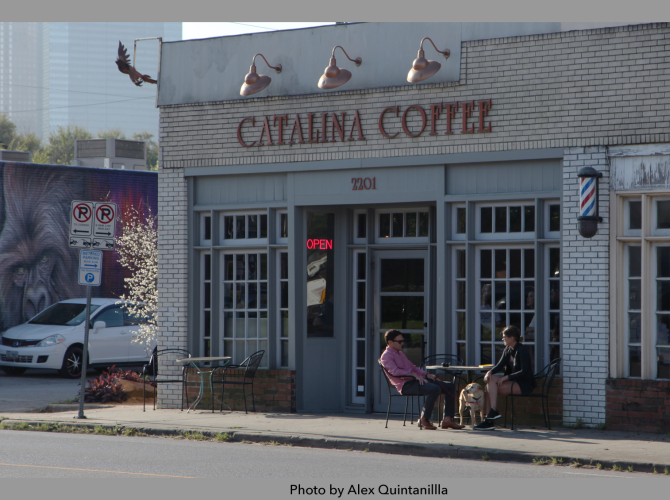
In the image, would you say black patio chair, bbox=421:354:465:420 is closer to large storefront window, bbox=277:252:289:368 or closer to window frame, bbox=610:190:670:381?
window frame, bbox=610:190:670:381

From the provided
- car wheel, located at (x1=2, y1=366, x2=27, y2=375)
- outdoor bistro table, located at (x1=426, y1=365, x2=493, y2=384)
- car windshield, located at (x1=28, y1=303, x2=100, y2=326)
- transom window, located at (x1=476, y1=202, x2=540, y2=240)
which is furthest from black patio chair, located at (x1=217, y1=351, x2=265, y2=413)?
car wheel, located at (x1=2, y1=366, x2=27, y2=375)

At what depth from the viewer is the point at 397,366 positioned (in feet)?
38.3

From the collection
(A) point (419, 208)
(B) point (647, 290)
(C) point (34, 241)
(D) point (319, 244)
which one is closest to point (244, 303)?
(D) point (319, 244)

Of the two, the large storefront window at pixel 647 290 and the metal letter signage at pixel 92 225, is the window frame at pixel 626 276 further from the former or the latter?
the metal letter signage at pixel 92 225

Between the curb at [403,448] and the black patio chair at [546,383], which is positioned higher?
the black patio chair at [546,383]

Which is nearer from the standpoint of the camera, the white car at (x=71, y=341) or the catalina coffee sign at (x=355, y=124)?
the catalina coffee sign at (x=355, y=124)

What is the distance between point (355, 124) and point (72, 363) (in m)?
9.89

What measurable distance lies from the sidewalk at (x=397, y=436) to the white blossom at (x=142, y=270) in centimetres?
447

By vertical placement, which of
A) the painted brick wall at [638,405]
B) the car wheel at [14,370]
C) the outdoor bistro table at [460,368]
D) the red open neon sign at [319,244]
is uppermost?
the red open neon sign at [319,244]

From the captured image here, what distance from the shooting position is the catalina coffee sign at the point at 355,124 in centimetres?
1228

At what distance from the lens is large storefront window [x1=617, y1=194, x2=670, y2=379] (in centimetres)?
1123

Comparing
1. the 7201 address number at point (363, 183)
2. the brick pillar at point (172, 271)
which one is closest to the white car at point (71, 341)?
the brick pillar at point (172, 271)

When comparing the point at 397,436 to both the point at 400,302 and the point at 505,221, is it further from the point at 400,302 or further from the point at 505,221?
the point at 505,221

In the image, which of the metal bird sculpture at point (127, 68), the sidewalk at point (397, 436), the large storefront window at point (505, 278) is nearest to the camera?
the sidewalk at point (397, 436)
